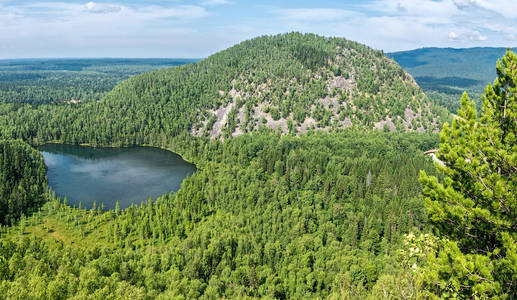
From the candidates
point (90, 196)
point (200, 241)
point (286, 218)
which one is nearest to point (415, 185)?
point (286, 218)

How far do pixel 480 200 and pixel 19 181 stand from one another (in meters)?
165

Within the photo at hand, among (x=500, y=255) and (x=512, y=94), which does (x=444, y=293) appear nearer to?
(x=500, y=255)

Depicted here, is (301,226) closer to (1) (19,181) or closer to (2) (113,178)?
(2) (113,178)

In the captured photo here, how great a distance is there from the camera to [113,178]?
15825cm

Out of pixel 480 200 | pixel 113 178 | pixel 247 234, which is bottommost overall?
pixel 247 234

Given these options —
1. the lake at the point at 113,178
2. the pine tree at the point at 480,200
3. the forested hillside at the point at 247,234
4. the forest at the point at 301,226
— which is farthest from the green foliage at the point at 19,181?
the pine tree at the point at 480,200

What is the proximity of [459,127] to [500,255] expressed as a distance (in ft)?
24.6

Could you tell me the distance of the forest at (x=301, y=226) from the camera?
17.9m

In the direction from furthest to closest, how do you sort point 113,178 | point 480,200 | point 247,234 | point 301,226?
point 113,178 → point 301,226 → point 247,234 → point 480,200

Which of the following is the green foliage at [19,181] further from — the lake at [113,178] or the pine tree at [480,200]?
the pine tree at [480,200]

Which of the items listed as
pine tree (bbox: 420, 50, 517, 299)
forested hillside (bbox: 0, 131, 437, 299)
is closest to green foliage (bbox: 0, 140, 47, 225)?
forested hillside (bbox: 0, 131, 437, 299)

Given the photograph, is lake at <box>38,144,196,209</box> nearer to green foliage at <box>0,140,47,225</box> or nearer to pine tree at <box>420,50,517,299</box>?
green foliage at <box>0,140,47,225</box>

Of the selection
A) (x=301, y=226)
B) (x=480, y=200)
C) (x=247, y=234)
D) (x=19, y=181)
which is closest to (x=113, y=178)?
(x=19, y=181)

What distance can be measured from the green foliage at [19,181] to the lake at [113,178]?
7.53 m
